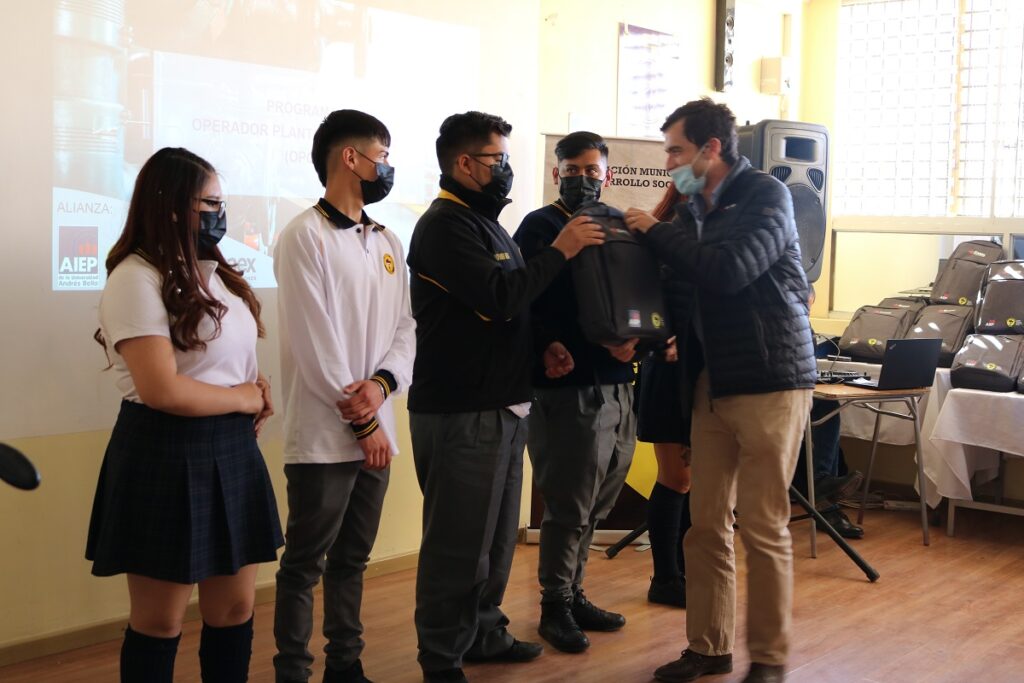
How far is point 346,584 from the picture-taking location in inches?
109

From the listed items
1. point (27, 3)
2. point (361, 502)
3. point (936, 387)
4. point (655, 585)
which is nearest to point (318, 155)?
point (361, 502)

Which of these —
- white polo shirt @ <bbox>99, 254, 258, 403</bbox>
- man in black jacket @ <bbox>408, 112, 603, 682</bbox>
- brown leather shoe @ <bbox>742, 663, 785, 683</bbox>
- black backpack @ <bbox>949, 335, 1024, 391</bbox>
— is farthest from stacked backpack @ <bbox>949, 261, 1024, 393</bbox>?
white polo shirt @ <bbox>99, 254, 258, 403</bbox>

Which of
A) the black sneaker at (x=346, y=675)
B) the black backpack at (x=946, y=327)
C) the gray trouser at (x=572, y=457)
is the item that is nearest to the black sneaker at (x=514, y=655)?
the gray trouser at (x=572, y=457)

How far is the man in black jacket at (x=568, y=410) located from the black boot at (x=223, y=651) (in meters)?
1.25

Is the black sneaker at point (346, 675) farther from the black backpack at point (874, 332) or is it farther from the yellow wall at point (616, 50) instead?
the black backpack at point (874, 332)

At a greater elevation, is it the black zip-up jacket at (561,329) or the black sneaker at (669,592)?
the black zip-up jacket at (561,329)

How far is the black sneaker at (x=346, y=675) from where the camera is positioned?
9.25 ft

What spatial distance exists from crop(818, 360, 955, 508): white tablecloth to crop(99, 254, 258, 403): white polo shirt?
3.80 meters

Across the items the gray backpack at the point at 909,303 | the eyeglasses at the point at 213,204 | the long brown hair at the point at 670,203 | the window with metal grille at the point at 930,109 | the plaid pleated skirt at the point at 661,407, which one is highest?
the window with metal grille at the point at 930,109

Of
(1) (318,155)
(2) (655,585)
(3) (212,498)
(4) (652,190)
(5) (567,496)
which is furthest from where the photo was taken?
(4) (652,190)

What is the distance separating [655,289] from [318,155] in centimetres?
95

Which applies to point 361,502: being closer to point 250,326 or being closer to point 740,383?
point 250,326

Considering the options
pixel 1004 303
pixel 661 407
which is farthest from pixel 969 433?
pixel 661 407

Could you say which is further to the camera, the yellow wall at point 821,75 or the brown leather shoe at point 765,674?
the yellow wall at point 821,75
